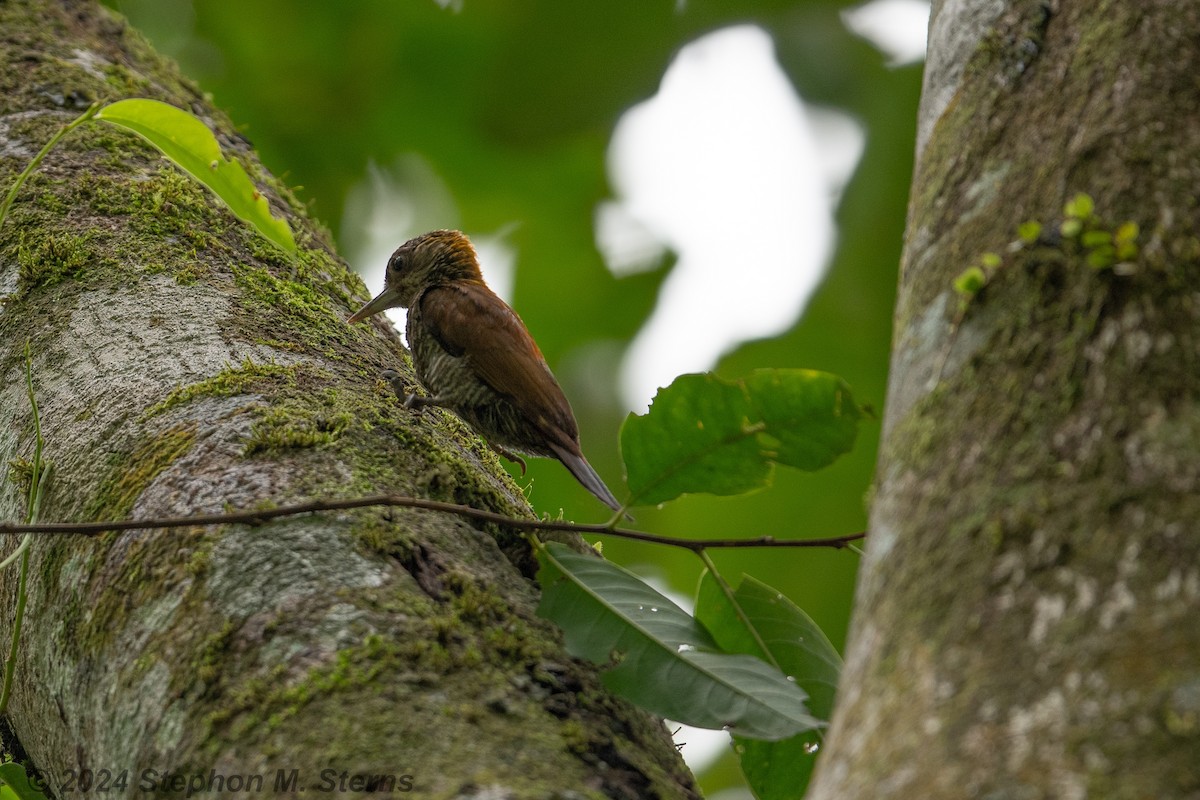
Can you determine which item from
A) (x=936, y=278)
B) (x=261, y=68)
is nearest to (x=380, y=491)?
(x=936, y=278)

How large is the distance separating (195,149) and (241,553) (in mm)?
565

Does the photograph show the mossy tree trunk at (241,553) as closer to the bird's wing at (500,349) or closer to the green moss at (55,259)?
the green moss at (55,259)

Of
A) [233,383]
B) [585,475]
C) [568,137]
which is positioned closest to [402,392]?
[233,383]

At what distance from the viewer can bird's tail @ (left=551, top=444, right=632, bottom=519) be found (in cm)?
328

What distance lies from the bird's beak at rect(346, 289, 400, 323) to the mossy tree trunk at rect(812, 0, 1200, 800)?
5.80ft

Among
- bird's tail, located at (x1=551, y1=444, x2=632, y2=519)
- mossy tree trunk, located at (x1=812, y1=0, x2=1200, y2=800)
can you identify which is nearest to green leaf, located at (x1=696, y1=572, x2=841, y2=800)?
mossy tree trunk, located at (x1=812, y1=0, x2=1200, y2=800)

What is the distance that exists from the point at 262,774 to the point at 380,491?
0.57 metres

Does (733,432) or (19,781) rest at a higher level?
(733,432)

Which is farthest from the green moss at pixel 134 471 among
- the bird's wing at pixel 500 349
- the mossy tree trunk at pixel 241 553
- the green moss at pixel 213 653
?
the bird's wing at pixel 500 349

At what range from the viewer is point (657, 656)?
5.16 ft

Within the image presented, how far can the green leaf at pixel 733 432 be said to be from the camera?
160 cm

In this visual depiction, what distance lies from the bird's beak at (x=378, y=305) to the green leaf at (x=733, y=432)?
1.20m

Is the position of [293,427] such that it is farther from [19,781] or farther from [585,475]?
[585,475]

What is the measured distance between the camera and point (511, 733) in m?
1.33
